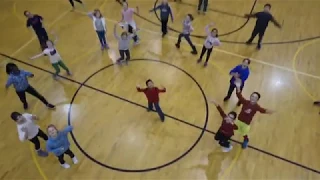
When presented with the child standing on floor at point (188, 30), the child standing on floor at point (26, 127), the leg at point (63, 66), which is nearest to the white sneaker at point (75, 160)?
the child standing on floor at point (26, 127)

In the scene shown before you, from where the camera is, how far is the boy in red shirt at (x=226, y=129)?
16.1 feet

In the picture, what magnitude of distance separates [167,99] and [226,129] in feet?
5.88

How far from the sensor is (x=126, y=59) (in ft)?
24.2

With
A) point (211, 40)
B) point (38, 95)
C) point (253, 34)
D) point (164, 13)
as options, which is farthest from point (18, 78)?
point (253, 34)

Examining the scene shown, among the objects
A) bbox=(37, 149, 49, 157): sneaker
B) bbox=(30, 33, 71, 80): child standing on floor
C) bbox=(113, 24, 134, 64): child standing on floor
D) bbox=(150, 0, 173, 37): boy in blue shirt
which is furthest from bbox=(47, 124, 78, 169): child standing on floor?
bbox=(150, 0, 173, 37): boy in blue shirt

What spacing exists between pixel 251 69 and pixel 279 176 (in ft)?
9.29

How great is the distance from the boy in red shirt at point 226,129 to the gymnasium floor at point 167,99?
0.20 metres

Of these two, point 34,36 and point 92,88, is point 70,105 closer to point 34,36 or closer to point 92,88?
point 92,88

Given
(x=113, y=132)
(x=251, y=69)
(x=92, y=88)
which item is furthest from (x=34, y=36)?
(x=251, y=69)

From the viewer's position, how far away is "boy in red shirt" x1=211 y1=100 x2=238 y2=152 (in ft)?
16.1

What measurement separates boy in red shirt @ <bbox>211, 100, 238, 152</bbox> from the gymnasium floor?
197mm

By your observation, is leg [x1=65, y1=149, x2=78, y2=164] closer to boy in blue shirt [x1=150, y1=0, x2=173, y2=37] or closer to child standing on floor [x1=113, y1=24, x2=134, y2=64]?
child standing on floor [x1=113, y1=24, x2=134, y2=64]

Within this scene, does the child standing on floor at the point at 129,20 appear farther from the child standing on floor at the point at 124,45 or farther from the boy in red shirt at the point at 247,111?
the boy in red shirt at the point at 247,111

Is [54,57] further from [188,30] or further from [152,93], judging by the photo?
[188,30]
